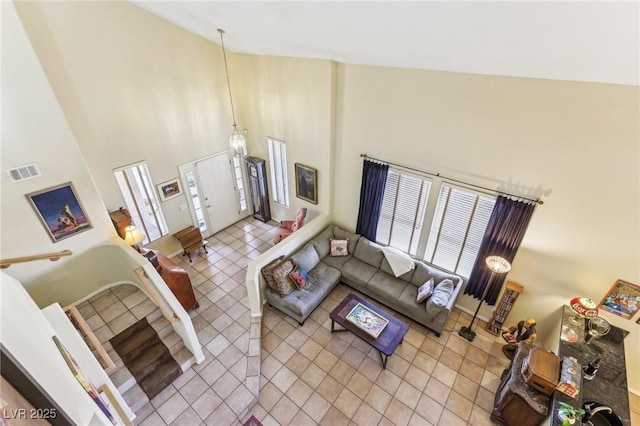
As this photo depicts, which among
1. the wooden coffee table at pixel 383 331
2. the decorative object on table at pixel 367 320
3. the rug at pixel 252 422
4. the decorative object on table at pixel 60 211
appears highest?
the decorative object on table at pixel 60 211

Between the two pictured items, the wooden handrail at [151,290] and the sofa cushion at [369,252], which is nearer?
the wooden handrail at [151,290]

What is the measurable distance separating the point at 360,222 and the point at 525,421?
4.02 m

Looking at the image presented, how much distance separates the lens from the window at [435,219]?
5.05m

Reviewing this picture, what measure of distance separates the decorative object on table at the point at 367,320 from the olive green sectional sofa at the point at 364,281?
641 millimetres

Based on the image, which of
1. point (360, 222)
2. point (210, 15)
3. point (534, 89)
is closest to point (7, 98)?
point (210, 15)

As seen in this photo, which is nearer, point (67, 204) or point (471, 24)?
point (471, 24)

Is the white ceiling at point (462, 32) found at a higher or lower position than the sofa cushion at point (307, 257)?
higher

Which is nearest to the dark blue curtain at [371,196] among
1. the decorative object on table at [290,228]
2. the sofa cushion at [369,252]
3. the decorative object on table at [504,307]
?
the sofa cushion at [369,252]

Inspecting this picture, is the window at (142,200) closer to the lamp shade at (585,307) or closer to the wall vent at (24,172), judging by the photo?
the wall vent at (24,172)

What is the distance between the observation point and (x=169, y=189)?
6.57 metres

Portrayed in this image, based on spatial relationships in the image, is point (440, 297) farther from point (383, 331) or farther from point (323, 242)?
point (323, 242)

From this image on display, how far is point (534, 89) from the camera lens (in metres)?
3.89

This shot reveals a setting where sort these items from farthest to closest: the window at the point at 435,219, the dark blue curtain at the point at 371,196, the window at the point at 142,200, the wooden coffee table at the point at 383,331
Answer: the window at the point at 142,200
the dark blue curtain at the point at 371,196
the window at the point at 435,219
the wooden coffee table at the point at 383,331

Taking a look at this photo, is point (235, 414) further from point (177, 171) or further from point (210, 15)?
point (210, 15)
